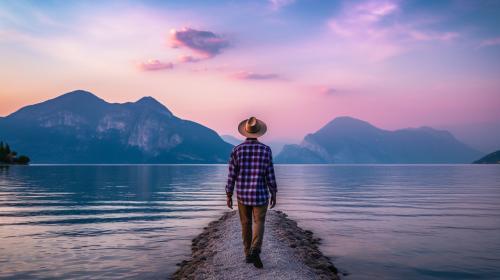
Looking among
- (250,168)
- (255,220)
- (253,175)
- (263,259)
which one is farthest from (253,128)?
(263,259)

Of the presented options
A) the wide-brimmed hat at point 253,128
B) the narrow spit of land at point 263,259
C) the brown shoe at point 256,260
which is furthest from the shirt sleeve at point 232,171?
the narrow spit of land at point 263,259

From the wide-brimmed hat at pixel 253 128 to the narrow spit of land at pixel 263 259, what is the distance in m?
4.00

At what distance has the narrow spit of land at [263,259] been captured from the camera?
11.9 m

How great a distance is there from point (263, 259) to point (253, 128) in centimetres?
466

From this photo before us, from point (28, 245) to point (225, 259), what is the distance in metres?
10.5

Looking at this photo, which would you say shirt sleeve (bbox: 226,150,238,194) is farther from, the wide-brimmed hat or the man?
the wide-brimmed hat

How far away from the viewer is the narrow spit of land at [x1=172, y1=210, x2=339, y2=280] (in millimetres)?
11852

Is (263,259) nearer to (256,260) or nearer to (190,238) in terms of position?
(256,260)

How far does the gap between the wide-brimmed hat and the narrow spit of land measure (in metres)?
4.00

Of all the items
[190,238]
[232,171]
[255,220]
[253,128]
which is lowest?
[190,238]

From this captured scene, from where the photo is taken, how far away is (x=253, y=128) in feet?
37.5

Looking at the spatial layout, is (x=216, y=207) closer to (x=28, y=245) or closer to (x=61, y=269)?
(x=28, y=245)

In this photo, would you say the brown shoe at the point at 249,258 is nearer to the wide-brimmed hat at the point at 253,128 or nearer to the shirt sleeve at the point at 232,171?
the shirt sleeve at the point at 232,171

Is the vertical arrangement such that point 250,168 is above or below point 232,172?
above
